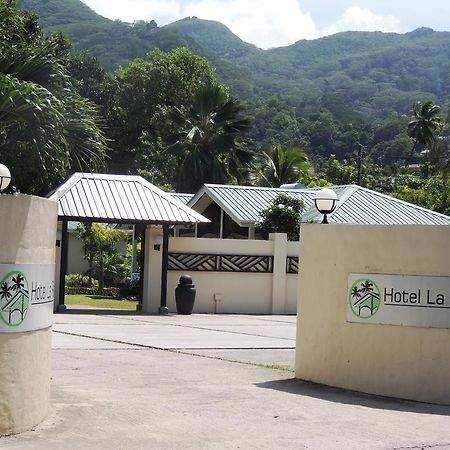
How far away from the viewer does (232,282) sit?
2855cm

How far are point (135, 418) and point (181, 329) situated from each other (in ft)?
38.5

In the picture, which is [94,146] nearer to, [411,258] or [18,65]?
[18,65]

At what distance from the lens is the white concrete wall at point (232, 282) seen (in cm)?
2720

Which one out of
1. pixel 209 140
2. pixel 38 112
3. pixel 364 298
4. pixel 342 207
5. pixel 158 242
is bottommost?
pixel 364 298

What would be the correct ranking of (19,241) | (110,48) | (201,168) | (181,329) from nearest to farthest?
1. (19,241)
2. (181,329)
3. (201,168)
4. (110,48)

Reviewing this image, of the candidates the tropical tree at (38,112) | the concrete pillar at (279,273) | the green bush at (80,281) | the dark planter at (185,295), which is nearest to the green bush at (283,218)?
the concrete pillar at (279,273)

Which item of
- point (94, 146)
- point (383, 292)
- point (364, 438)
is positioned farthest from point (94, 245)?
point (364, 438)

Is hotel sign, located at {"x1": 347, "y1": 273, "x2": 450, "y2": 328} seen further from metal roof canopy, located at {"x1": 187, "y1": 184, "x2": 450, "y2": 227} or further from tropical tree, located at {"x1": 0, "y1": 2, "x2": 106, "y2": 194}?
metal roof canopy, located at {"x1": 187, "y1": 184, "x2": 450, "y2": 227}

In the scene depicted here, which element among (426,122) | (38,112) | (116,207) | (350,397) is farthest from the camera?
(426,122)

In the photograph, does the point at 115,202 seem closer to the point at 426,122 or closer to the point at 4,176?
the point at 4,176

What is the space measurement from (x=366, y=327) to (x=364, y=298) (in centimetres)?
36

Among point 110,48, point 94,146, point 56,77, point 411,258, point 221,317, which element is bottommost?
point 221,317

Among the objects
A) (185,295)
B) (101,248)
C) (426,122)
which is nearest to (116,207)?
(185,295)

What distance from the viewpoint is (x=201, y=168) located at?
2002 inches
